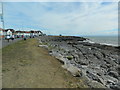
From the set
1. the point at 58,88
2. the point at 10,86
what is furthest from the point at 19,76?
the point at 58,88

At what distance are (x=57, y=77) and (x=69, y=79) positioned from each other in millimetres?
579

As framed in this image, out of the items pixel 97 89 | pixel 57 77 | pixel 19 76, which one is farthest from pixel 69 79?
pixel 19 76

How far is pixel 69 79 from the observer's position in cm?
516

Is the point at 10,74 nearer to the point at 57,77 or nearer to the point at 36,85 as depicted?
the point at 36,85

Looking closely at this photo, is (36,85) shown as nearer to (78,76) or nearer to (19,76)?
(19,76)

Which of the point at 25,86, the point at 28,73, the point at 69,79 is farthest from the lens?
the point at 28,73

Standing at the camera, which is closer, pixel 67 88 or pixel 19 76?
pixel 67 88

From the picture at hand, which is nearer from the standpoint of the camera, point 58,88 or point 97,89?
point 58,88

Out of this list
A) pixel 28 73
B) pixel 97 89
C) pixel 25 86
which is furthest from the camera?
pixel 28 73

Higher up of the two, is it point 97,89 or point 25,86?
point 25,86

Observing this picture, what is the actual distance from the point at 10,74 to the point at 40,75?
4.87 ft

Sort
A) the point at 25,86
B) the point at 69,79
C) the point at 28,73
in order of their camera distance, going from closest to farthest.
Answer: the point at 25,86 → the point at 69,79 → the point at 28,73

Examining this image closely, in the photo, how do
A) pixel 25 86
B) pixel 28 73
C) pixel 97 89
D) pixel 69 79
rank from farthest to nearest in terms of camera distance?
pixel 28 73
pixel 69 79
pixel 97 89
pixel 25 86

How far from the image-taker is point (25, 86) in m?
4.28
